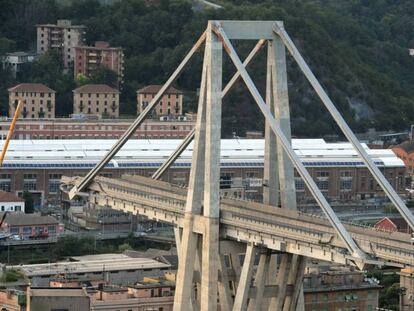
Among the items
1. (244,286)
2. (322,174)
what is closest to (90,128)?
(322,174)

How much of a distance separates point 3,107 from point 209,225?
133 feet

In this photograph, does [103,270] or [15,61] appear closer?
[103,270]

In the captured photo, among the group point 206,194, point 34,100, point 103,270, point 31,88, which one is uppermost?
point 31,88

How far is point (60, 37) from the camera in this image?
92.4 m

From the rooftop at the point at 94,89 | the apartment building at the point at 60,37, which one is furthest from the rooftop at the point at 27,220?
the apartment building at the point at 60,37

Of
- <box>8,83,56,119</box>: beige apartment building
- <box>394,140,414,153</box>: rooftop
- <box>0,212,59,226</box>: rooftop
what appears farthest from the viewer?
<box>8,83,56,119</box>: beige apartment building

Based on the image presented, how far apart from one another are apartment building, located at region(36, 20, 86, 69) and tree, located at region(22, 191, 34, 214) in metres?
20.5

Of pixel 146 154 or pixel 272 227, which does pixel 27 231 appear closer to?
pixel 146 154

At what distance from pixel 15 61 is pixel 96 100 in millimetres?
5591

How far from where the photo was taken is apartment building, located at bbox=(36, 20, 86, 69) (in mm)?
91875

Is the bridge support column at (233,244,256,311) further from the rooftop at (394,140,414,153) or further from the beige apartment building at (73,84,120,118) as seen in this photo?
the beige apartment building at (73,84,120,118)

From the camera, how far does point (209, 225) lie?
4509 cm

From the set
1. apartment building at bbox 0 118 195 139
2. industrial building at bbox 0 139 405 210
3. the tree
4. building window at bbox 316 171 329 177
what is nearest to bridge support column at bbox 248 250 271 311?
industrial building at bbox 0 139 405 210

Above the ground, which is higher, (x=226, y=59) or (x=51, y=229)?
(x=226, y=59)
